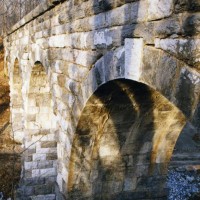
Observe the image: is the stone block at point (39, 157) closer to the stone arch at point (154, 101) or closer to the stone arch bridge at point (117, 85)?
the stone arch bridge at point (117, 85)

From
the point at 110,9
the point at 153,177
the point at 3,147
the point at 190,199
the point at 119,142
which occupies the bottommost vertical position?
the point at 190,199

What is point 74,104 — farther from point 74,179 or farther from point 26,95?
point 26,95

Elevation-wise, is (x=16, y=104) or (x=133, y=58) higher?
(x=133, y=58)

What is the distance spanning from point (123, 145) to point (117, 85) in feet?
5.04

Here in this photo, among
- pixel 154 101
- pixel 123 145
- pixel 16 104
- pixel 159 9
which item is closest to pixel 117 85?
pixel 154 101

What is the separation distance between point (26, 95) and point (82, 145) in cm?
355

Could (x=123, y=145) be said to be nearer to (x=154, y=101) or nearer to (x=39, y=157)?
(x=154, y=101)

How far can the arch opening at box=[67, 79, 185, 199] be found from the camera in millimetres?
3883

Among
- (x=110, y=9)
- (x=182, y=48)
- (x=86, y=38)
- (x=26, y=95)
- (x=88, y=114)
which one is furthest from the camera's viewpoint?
(x=26, y=95)

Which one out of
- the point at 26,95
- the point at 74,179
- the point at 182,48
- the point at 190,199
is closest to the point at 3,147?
the point at 26,95

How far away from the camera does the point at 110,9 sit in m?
2.85

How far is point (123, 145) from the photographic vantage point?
14.9ft

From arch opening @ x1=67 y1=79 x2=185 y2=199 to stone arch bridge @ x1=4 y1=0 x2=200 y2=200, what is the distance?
0.04 feet

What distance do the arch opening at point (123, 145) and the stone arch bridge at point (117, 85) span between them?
1 cm
